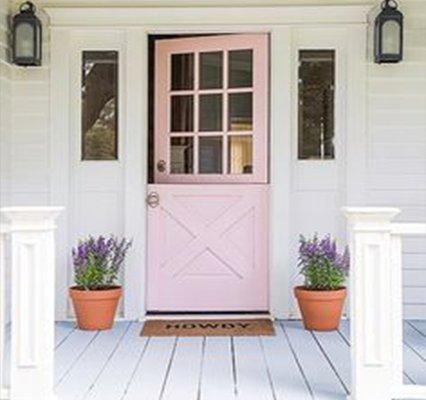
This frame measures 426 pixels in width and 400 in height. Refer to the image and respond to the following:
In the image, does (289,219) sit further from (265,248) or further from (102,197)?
(102,197)

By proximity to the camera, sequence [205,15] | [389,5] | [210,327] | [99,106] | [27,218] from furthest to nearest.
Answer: [99,106] < [205,15] < [389,5] < [210,327] < [27,218]

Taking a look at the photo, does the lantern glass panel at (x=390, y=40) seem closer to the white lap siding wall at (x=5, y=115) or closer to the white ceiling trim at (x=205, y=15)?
the white ceiling trim at (x=205, y=15)

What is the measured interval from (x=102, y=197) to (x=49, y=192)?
0.38m

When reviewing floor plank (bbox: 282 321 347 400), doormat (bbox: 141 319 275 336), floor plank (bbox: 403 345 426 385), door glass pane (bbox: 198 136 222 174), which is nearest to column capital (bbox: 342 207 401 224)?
floor plank (bbox: 282 321 347 400)

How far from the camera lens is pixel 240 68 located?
5223 millimetres

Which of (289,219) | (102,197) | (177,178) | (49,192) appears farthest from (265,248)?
(49,192)

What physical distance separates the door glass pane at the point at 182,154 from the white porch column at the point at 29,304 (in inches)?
89.2

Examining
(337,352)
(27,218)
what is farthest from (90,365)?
(337,352)

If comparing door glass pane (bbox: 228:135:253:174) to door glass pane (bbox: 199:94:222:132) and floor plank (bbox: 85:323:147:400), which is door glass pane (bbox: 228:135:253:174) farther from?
floor plank (bbox: 85:323:147:400)

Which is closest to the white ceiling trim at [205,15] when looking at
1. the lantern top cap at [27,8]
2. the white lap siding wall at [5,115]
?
the lantern top cap at [27,8]

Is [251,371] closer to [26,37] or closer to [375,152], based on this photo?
[375,152]

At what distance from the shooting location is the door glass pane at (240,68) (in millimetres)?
5195

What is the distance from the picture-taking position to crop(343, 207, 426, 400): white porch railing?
3.06m

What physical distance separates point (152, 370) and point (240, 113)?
221cm
